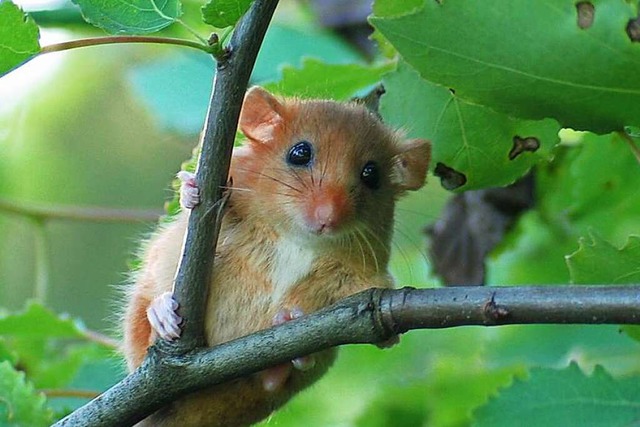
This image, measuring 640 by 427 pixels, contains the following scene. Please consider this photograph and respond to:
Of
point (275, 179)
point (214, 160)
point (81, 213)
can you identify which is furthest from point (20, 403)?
point (81, 213)

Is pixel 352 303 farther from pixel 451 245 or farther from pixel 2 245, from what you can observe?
pixel 2 245

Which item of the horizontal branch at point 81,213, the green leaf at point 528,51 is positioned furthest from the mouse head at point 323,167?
the horizontal branch at point 81,213

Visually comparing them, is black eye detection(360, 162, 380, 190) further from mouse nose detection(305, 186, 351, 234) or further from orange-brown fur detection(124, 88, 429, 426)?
mouse nose detection(305, 186, 351, 234)

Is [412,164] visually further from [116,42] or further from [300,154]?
[116,42]

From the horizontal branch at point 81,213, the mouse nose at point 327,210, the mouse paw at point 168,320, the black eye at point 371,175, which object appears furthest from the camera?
the horizontal branch at point 81,213

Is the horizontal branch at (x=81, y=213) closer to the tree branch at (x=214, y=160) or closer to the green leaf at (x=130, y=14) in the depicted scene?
the tree branch at (x=214, y=160)
